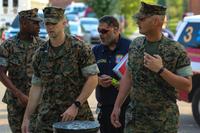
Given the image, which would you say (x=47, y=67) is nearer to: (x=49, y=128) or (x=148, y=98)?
(x=49, y=128)

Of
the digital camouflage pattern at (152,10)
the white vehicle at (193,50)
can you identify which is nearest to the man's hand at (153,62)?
the digital camouflage pattern at (152,10)

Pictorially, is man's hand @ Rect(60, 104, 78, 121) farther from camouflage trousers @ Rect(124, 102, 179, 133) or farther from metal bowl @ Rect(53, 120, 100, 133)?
camouflage trousers @ Rect(124, 102, 179, 133)

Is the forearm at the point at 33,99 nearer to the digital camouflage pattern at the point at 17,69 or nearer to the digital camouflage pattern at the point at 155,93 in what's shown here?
the digital camouflage pattern at the point at 155,93

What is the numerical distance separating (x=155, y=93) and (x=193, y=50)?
5608mm

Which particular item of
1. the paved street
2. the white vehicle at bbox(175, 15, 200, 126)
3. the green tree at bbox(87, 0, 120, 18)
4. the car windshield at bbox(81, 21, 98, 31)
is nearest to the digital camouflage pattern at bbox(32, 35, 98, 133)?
the paved street

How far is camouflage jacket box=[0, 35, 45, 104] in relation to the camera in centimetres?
585

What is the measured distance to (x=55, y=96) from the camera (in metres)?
4.72

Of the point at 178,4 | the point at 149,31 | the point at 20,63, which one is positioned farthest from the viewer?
the point at 178,4

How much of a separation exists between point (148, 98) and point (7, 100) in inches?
75.2

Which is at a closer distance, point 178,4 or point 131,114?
point 131,114

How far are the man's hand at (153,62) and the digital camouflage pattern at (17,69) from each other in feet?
5.64

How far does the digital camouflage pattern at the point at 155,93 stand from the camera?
4.58 meters

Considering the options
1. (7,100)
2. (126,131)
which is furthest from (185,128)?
(126,131)

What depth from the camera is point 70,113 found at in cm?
458
